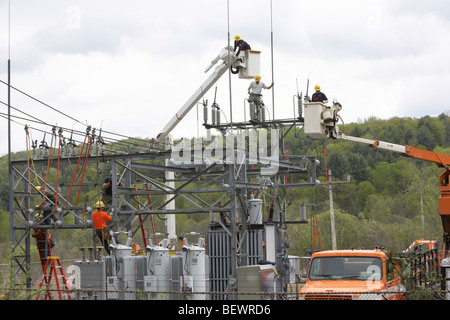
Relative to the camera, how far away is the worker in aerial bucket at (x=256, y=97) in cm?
2358

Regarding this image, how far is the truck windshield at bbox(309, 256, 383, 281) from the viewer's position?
15617 millimetres

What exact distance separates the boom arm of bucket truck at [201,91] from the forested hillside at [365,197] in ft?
13.2

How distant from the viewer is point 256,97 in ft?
77.6

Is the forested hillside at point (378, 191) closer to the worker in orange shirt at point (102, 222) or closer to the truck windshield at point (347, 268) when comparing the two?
the worker in orange shirt at point (102, 222)

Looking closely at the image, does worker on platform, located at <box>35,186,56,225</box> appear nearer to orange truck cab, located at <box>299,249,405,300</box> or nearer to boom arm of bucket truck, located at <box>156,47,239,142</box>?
boom arm of bucket truck, located at <box>156,47,239,142</box>

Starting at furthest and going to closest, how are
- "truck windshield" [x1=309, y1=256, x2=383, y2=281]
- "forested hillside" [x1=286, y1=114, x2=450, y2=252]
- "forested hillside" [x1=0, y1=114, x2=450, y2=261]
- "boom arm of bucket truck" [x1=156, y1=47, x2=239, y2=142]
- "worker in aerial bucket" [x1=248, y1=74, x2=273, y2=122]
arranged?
"forested hillside" [x1=286, y1=114, x2=450, y2=252] → "forested hillside" [x1=0, y1=114, x2=450, y2=261] → "boom arm of bucket truck" [x1=156, y1=47, x2=239, y2=142] → "worker in aerial bucket" [x1=248, y1=74, x2=273, y2=122] → "truck windshield" [x1=309, y1=256, x2=383, y2=281]

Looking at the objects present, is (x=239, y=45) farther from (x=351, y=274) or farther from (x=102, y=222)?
(x=351, y=274)

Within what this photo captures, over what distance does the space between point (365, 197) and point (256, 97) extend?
70.8 m

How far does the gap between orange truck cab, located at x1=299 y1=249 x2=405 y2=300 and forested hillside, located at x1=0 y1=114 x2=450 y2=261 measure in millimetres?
6614

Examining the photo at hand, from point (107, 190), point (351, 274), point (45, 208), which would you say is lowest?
point (351, 274)

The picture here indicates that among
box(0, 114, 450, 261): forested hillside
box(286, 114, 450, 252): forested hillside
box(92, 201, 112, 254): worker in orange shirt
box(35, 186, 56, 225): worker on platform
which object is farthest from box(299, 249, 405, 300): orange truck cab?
box(286, 114, 450, 252): forested hillside

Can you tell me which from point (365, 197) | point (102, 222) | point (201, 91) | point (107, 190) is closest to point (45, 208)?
point (107, 190)

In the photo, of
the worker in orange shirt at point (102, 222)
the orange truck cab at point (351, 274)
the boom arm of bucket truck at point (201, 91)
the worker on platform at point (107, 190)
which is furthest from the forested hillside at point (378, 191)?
the orange truck cab at point (351, 274)
